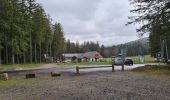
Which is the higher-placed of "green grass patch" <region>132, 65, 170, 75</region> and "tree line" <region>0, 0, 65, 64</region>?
"tree line" <region>0, 0, 65, 64</region>

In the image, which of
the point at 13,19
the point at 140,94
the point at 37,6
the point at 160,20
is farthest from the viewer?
the point at 37,6

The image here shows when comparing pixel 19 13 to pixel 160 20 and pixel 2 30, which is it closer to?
pixel 2 30

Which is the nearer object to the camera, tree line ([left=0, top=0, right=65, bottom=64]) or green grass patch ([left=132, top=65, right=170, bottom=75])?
green grass patch ([left=132, top=65, right=170, bottom=75])

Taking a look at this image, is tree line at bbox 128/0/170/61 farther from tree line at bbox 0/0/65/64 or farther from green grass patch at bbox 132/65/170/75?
tree line at bbox 0/0/65/64

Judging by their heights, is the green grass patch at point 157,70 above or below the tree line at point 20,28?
below

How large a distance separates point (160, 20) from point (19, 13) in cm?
4134

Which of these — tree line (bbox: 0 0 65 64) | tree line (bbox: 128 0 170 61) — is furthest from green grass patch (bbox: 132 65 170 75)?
tree line (bbox: 0 0 65 64)

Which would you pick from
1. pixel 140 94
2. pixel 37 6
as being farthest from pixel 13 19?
pixel 140 94

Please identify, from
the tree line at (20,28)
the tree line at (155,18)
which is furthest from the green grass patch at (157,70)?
the tree line at (20,28)

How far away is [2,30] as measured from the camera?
6378cm

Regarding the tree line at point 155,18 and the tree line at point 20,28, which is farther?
the tree line at point 20,28

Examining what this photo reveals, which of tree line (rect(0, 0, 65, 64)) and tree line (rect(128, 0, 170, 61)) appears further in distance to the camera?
tree line (rect(0, 0, 65, 64))

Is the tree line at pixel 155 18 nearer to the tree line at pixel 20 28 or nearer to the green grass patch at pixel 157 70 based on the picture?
the green grass patch at pixel 157 70

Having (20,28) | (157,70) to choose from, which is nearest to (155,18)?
(157,70)
